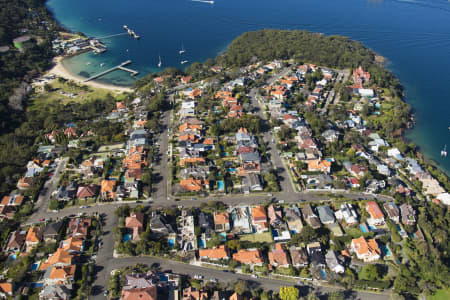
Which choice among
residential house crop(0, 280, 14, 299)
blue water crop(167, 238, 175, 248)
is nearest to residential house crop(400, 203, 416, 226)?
blue water crop(167, 238, 175, 248)

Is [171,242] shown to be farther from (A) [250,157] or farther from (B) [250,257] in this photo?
(A) [250,157]

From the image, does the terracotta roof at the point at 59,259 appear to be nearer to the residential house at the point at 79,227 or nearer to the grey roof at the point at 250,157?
the residential house at the point at 79,227

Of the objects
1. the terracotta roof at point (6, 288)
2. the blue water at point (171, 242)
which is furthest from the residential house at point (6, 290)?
the blue water at point (171, 242)

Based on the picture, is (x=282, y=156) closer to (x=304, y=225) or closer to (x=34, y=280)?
(x=304, y=225)

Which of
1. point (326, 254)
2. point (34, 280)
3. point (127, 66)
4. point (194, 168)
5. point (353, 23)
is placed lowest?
point (34, 280)

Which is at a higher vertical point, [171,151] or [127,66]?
[127,66]

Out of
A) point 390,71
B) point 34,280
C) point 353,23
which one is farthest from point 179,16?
point 34,280

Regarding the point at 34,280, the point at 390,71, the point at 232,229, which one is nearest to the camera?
the point at 34,280
